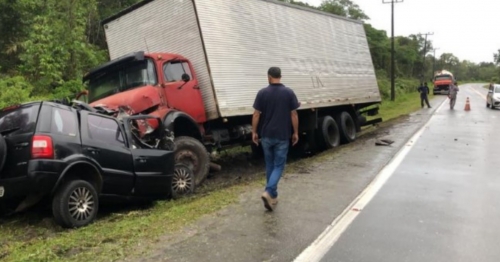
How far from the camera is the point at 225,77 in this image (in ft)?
30.0

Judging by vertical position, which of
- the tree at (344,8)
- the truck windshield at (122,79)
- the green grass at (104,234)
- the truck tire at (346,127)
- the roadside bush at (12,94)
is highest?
the tree at (344,8)

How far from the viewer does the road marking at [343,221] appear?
4375 millimetres

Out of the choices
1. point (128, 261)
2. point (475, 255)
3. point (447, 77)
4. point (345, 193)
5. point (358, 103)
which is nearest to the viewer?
point (128, 261)

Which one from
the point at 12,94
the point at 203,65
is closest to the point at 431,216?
the point at 203,65

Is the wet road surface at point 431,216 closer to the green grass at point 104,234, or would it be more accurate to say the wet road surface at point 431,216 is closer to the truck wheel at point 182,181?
the green grass at point 104,234

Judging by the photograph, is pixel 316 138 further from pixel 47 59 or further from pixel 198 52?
pixel 47 59

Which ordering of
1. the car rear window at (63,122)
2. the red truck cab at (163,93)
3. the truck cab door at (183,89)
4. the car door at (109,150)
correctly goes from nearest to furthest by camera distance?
the car rear window at (63,122), the car door at (109,150), the red truck cab at (163,93), the truck cab door at (183,89)

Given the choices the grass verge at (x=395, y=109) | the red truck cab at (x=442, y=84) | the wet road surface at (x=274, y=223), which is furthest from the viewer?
the red truck cab at (x=442, y=84)

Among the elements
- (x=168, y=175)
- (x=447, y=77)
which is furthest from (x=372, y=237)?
(x=447, y=77)

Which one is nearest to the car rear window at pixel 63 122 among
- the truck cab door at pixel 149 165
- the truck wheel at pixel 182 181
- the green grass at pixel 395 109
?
the truck cab door at pixel 149 165

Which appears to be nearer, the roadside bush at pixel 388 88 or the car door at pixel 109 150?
the car door at pixel 109 150

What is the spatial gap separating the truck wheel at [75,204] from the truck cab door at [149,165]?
2.94ft

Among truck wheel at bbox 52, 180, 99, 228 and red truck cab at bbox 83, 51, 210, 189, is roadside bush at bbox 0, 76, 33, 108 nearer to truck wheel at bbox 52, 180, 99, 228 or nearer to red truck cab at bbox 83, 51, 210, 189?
red truck cab at bbox 83, 51, 210, 189

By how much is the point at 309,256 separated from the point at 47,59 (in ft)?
47.9
